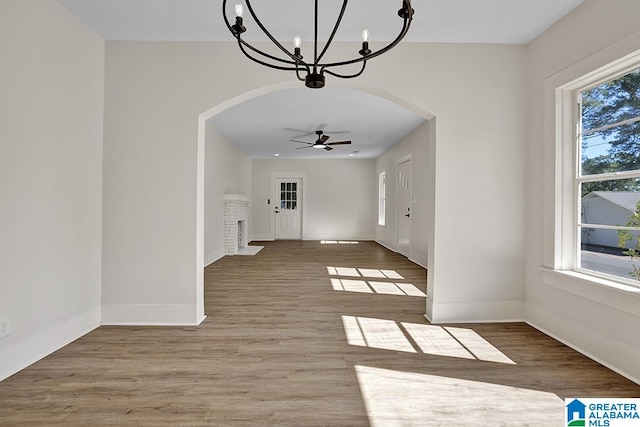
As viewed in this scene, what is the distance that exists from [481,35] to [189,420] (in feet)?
11.3

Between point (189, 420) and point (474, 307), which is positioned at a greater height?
point (474, 307)

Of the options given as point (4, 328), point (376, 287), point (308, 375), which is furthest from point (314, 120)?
point (4, 328)

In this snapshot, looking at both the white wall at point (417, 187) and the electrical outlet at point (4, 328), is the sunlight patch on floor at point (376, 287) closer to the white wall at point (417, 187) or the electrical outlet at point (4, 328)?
the white wall at point (417, 187)

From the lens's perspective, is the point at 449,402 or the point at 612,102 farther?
the point at 612,102

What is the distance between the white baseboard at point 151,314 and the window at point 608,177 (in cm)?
320

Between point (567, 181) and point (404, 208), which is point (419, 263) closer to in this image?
point (404, 208)

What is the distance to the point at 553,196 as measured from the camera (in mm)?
→ 2725

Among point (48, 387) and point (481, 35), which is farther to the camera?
point (481, 35)

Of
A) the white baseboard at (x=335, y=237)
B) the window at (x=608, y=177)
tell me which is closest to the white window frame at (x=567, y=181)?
the window at (x=608, y=177)

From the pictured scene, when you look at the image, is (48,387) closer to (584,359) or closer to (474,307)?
(474,307)

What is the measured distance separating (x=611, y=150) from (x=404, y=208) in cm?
480

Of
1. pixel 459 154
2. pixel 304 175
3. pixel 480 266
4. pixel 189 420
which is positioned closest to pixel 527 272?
pixel 480 266

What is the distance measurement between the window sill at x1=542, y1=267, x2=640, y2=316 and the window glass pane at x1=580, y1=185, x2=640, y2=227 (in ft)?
1.32

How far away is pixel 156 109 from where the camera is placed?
9.80ft
